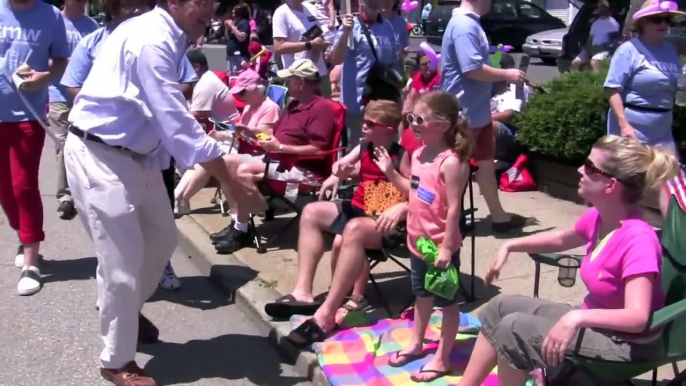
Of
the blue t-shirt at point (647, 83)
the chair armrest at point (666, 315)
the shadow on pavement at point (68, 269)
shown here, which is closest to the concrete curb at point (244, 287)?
the shadow on pavement at point (68, 269)

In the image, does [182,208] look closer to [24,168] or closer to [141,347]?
[24,168]

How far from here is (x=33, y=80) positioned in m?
5.61

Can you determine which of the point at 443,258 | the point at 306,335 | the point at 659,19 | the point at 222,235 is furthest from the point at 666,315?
the point at 222,235

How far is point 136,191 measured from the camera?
4066 millimetres

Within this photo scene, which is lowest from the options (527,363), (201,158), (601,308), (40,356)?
(40,356)

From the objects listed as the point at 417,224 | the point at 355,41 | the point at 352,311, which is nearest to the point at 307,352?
the point at 352,311

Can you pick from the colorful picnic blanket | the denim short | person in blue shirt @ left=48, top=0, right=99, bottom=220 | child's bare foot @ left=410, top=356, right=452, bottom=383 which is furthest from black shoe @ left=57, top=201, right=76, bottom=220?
child's bare foot @ left=410, top=356, right=452, bottom=383

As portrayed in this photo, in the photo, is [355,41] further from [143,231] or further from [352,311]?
[143,231]

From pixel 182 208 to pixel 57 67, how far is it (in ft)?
6.28

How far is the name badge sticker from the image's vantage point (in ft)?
13.5

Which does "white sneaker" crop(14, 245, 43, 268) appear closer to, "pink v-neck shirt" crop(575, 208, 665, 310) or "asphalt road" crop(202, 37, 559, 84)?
"pink v-neck shirt" crop(575, 208, 665, 310)

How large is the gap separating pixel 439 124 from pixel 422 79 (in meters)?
4.61

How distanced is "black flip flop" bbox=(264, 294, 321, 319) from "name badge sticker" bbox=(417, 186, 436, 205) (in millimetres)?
1171

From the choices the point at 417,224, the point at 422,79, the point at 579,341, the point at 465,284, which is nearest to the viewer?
the point at 579,341
